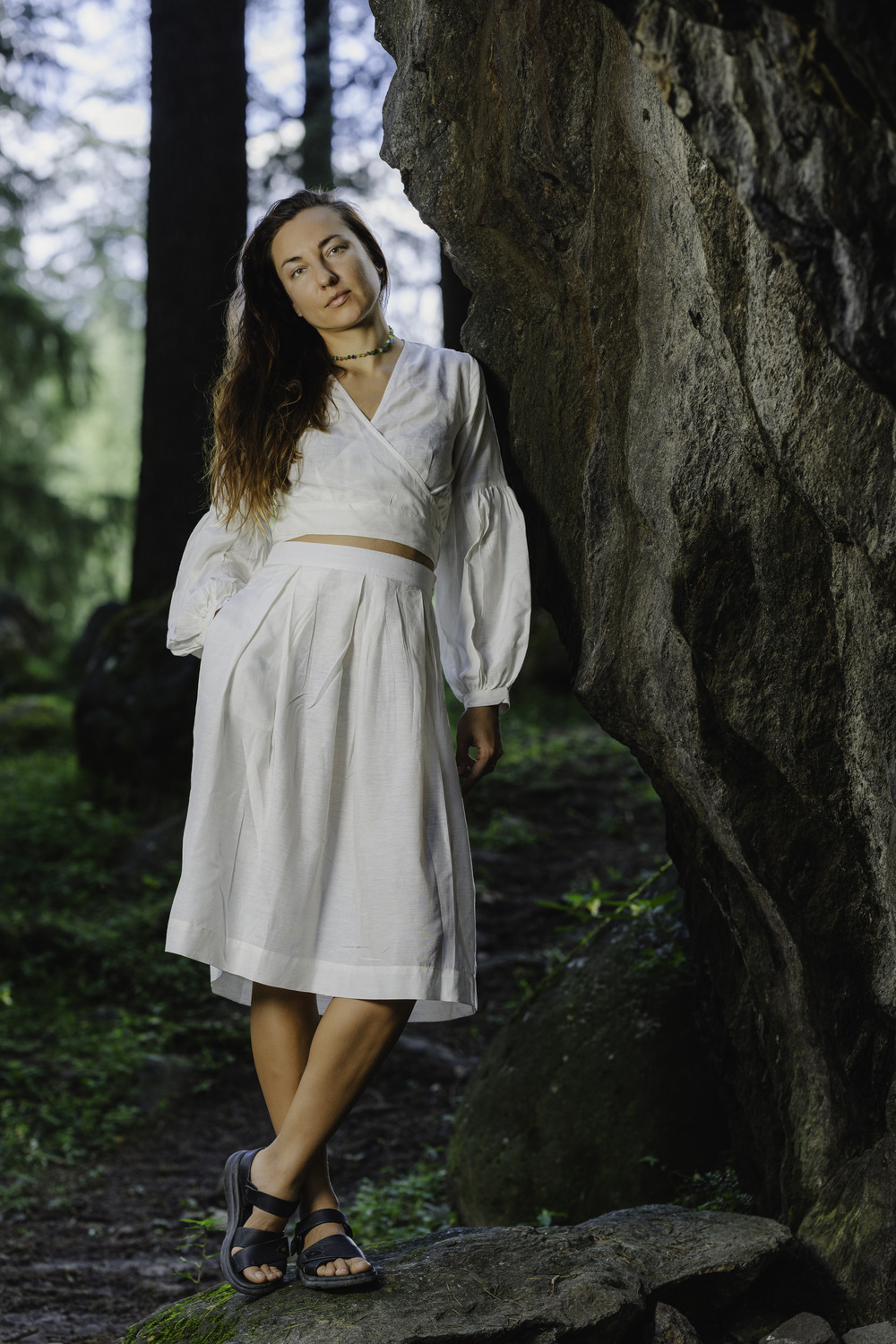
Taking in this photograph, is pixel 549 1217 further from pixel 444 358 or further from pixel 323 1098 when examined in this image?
pixel 444 358

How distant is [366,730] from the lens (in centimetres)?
257

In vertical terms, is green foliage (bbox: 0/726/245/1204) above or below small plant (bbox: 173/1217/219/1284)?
above

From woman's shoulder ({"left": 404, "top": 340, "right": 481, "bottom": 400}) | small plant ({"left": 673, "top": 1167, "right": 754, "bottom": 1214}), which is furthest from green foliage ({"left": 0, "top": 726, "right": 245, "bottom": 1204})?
woman's shoulder ({"left": 404, "top": 340, "right": 481, "bottom": 400})

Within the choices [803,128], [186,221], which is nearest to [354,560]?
[803,128]

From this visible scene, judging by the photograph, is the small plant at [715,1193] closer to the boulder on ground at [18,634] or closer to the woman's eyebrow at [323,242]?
the woman's eyebrow at [323,242]

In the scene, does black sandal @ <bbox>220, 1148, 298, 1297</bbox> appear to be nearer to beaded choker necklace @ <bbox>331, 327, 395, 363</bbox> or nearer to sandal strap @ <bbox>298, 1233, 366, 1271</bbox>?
sandal strap @ <bbox>298, 1233, 366, 1271</bbox>

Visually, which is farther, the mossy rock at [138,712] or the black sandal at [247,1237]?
the mossy rock at [138,712]

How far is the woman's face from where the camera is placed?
2.78m

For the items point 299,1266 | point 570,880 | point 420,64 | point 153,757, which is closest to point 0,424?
point 153,757

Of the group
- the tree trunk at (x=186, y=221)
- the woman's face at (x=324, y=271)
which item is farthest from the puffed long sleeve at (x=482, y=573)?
the tree trunk at (x=186, y=221)

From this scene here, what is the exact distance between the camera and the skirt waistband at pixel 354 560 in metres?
2.66

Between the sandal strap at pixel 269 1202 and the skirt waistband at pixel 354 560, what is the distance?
1.40m


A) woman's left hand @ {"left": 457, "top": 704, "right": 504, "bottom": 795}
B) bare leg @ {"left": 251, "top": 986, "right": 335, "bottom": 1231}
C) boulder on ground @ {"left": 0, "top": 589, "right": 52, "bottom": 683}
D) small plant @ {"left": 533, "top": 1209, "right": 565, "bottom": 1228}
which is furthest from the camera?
boulder on ground @ {"left": 0, "top": 589, "right": 52, "bottom": 683}

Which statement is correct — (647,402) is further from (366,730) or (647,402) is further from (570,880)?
(570,880)
